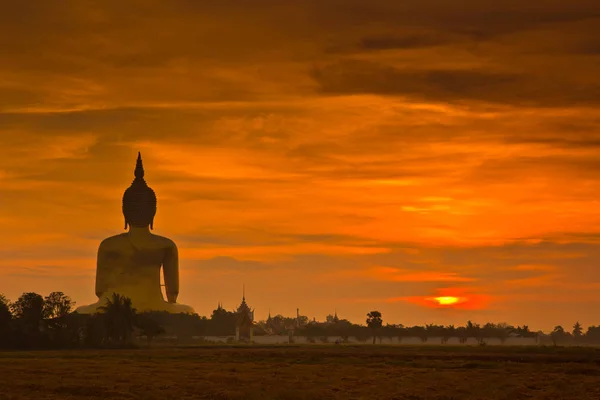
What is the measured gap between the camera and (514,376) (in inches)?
3287

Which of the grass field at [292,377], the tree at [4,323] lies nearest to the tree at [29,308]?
the tree at [4,323]

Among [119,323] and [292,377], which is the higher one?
[119,323]

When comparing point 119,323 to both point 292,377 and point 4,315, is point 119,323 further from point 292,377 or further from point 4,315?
point 292,377

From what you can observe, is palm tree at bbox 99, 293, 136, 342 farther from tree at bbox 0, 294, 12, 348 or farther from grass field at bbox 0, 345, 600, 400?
grass field at bbox 0, 345, 600, 400

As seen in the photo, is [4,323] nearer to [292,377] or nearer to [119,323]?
[119,323]

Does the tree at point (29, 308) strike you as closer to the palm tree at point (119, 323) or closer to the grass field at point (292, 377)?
the palm tree at point (119, 323)

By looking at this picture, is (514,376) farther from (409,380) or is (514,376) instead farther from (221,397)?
(221,397)

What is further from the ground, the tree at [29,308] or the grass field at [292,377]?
the tree at [29,308]

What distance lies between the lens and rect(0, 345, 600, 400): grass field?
68500mm

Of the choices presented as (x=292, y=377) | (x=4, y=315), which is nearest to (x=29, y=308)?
(x=4, y=315)

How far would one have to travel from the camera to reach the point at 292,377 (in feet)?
266

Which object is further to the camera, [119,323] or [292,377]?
[119,323]

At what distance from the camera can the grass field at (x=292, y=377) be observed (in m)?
68.5

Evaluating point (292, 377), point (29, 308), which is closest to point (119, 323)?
point (29, 308)
